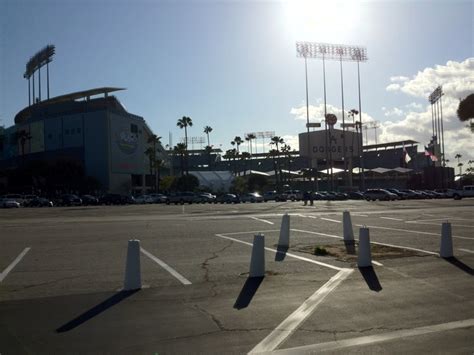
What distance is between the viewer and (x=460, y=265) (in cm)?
1058

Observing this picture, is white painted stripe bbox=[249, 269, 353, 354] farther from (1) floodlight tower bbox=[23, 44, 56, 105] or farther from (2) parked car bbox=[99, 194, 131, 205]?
(1) floodlight tower bbox=[23, 44, 56, 105]

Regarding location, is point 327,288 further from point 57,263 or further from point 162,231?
point 162,231

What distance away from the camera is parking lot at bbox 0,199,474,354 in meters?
5.88

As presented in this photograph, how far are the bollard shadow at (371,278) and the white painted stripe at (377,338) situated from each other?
2055 millimetres

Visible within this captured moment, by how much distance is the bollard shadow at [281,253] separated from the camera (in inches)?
473

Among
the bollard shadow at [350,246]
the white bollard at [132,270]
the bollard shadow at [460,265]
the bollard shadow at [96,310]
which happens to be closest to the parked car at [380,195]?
the bollard shadow at [350,246]

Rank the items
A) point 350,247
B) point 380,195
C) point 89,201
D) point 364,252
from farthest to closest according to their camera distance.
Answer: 1. point 89,201
2. point 380,195
3. point 350,247
4. point 364,252

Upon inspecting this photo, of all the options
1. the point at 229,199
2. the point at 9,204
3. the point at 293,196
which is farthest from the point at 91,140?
the point at 293,196

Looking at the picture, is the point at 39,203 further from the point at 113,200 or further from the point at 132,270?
the point at 132,270

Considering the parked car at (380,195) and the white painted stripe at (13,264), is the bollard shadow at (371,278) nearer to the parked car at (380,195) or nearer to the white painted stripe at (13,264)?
the white painted stripe at (13,264)

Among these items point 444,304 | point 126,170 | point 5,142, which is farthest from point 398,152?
point 444,304

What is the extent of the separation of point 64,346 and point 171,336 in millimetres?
1190

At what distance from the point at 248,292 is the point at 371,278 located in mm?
2419

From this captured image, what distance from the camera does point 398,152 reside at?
491 feet
